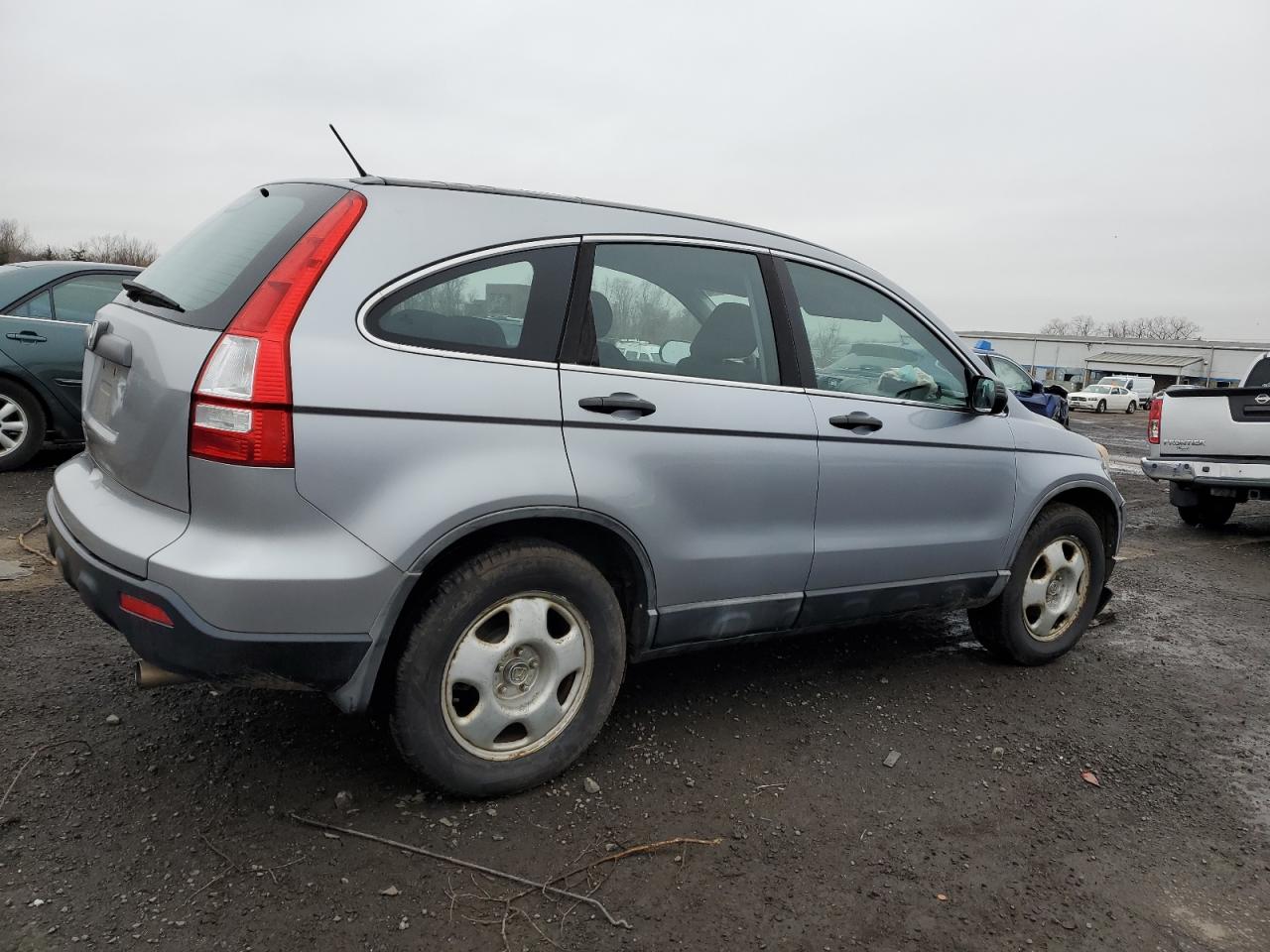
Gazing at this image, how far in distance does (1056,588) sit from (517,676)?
9.19ft

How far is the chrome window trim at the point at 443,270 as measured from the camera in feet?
7.97

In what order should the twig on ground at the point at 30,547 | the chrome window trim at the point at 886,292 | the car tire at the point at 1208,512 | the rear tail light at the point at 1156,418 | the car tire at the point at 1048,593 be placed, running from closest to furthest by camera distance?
the chrome window trim at the point at 886,292 → the car tire at the point at 1048,593 → the twig on ground at the point at 30,547 → the rear tail light at the point at 1156,418 → the car tire at the point at 1208,512

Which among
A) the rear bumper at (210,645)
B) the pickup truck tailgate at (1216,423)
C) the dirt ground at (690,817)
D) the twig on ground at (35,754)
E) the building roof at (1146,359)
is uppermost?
the building roof at (1146,359)

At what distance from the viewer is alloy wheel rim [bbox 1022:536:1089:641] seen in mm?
4191

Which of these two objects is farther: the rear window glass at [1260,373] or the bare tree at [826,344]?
the rear window glass at [1260,373]

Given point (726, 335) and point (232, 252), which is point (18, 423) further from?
point (726, 335)

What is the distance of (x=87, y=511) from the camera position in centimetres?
257

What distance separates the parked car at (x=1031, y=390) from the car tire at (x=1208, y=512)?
1536 mm

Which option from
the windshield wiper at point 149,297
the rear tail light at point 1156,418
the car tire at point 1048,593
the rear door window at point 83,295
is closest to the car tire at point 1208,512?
the rear tail light at point 1156,418

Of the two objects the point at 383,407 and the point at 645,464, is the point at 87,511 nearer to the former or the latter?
the point at 383,407

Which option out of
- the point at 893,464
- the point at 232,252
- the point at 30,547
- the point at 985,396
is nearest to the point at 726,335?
the point at 893,464

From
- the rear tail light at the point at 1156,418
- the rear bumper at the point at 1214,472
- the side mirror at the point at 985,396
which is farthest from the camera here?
the rear tail light at the point at 1156,418

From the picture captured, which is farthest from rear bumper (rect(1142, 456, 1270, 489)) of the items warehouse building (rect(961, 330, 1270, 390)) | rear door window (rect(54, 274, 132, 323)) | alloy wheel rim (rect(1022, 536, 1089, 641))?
warehouse building (rect(961, 330, 1270, 390))

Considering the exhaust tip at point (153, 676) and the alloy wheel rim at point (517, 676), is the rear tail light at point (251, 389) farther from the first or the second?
the alloy wheel rim at point (517, 676)
